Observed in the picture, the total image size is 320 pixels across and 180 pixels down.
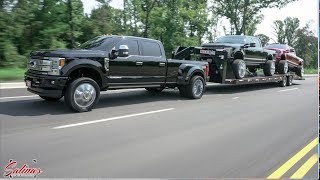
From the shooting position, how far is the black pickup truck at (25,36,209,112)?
29.9ft

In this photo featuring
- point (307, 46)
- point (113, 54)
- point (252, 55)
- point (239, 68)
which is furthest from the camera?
point (307, 46)

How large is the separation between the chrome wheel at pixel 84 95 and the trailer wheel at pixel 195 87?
164 inches

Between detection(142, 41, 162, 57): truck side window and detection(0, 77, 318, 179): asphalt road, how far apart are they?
1.38 m

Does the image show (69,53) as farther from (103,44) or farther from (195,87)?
(195,87)

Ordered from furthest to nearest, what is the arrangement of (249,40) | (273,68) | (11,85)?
(273,68)
(249,40)
(11,85)

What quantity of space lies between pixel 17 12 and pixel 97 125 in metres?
15.6

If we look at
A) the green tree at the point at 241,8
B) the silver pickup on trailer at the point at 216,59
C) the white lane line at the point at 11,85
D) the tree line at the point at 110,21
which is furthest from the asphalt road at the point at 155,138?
the green tree at the point at 241,8

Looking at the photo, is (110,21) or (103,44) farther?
(110,21)

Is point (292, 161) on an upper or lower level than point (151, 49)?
lower

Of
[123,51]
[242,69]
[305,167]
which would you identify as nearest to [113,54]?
[123,51]

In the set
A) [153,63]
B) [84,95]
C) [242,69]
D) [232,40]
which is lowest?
[84,95]

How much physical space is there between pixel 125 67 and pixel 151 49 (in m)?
1.36

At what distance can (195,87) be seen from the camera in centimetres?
1318

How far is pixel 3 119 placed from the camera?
821 centimetres
